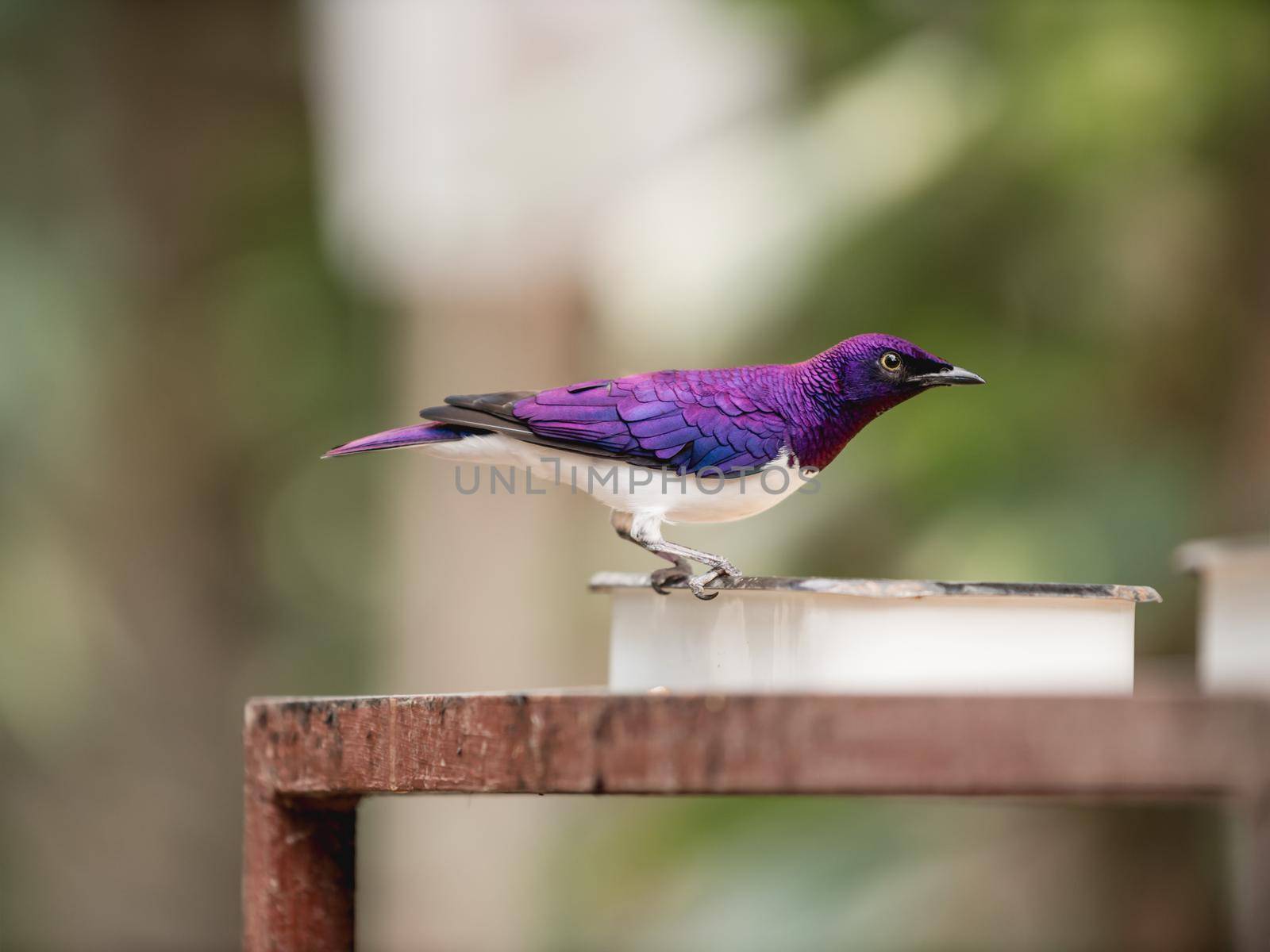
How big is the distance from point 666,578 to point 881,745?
0.94 m

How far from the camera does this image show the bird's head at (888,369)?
3.07 metres

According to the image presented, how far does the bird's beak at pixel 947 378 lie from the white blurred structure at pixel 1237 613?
26.3 inches

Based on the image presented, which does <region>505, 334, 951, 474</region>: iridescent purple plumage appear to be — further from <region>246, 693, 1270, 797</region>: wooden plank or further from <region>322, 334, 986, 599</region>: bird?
<region>246, 693, 1270, 797</region>: wooden plank

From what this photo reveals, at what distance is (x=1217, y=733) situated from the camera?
1.81 meters

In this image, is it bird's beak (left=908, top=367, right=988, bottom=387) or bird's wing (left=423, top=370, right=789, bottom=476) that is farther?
bird's wing (left=423, top=370, right=789, bottom=476)

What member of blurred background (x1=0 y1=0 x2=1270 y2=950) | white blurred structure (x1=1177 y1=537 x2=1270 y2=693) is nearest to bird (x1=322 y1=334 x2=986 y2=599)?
white blurred structure (x1=1177 y1=537 x2=1270 y2=693)

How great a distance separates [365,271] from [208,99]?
1.65 metres

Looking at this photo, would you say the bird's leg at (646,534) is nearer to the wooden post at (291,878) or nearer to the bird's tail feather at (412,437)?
the bird's tail feather at (412,437)

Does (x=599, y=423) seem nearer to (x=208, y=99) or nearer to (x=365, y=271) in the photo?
(x=365, y=271)

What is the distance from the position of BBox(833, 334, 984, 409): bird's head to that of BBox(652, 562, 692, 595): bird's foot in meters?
0.57

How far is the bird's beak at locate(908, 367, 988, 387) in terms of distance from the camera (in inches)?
118

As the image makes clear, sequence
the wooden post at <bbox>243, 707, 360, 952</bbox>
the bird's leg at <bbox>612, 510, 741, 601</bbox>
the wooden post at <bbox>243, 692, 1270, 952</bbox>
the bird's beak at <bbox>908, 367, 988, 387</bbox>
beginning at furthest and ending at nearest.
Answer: the bird's beak at <bbox>908, 367, 988, 387</bbox>, the bird's leg at <bbox>612, 510, 741, 601</bbox>, the wooden post at <bbox>243, 707, 360, 952</bbox>, the wooden post at <bbox>243, 692, 1270, 952</bbox>

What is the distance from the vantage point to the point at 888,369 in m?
3.09

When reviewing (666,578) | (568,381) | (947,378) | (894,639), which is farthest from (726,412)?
(568,381)
